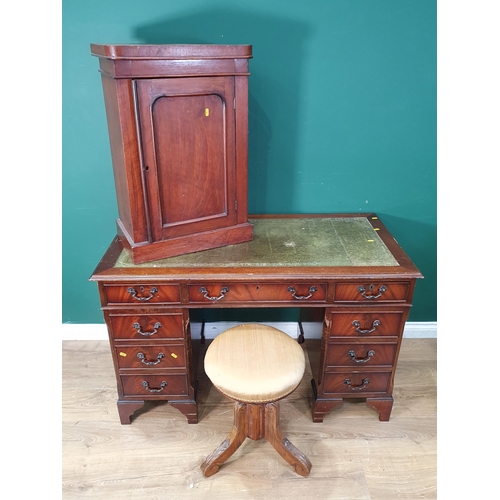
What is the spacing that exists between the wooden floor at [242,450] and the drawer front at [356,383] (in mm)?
184

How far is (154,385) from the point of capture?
1.97 meters

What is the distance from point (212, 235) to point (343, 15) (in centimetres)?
113

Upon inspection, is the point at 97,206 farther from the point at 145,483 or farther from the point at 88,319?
the point at 145,483

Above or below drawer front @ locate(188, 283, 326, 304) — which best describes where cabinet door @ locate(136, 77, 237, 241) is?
above

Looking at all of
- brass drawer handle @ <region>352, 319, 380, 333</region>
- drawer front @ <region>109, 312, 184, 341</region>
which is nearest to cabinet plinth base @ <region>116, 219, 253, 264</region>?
drawer front @ <region>109, 312, 184, 341</region>

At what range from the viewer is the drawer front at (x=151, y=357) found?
187 centimetres

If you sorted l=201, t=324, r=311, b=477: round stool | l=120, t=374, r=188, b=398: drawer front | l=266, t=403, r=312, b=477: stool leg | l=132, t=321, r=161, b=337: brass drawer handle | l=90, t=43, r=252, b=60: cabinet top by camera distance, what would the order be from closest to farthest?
l=90, t=43, r=252, b=60: cabinet top, l=201, t=324, r=311, b=477: round stool, l=266, t=403, r=312, b=477: stool leg, l=132, t=321, r=161, b=337: brass drawer handle, l=120, t=374, r=188, b=398: drawer front

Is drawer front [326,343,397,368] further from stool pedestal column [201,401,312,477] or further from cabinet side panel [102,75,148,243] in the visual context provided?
cabinet side panel [102,75,148,243]

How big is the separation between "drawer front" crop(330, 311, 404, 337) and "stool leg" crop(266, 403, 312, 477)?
1.38ft

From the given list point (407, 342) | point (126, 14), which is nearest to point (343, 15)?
point (126, 14)

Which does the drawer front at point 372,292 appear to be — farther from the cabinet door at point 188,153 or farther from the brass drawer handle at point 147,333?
the brass drawer handle at point 147,333

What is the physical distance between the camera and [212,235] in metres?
1.85

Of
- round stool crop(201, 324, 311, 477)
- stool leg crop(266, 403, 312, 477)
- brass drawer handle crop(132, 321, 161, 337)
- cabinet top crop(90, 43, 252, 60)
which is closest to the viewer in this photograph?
cabinet top crop(90, 43, 252, 60)

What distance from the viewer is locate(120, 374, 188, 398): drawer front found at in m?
1.95
